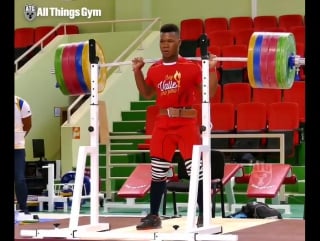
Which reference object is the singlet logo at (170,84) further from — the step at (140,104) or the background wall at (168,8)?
the background wall at (168,8)

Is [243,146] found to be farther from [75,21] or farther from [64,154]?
[75,21]

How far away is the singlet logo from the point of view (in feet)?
16.0

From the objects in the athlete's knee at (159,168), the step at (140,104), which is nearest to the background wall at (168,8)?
the step at (140,104)

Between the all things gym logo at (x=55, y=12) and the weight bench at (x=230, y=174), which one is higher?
the all things gym logo at (x=55, y=12)

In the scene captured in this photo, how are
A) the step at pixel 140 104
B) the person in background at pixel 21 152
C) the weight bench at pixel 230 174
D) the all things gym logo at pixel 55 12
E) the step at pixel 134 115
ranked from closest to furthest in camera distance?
the person in background at pixel 21 152
the weight bench at pixel 230 174
the step at pixel 134 115
the step at pixel 140 104
the all things gym logo at pixel 55 12

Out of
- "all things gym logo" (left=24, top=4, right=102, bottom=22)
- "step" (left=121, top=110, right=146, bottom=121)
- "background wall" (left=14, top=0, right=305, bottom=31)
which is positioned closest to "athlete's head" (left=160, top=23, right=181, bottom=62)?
"step" (left=121, top=110, right=146, bottom=121)

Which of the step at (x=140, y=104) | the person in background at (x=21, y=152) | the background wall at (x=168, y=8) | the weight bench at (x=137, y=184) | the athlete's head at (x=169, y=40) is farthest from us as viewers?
the background wall at (x=168, y=8)

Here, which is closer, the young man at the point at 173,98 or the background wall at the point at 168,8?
the young man at the point at 173,98

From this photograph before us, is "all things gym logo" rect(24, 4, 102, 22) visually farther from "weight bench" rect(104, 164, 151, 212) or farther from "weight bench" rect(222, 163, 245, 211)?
"weight bench" rect(222, 163, 245, 211)


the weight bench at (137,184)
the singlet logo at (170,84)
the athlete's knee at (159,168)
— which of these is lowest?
the weight bench at (137,184)

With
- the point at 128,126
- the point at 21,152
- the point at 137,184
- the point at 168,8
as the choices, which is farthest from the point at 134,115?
the point at 21,152

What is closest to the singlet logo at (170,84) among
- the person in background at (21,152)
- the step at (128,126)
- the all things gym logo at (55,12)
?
the person in background at (21,152)

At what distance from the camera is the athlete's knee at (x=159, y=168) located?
16.4 ft
